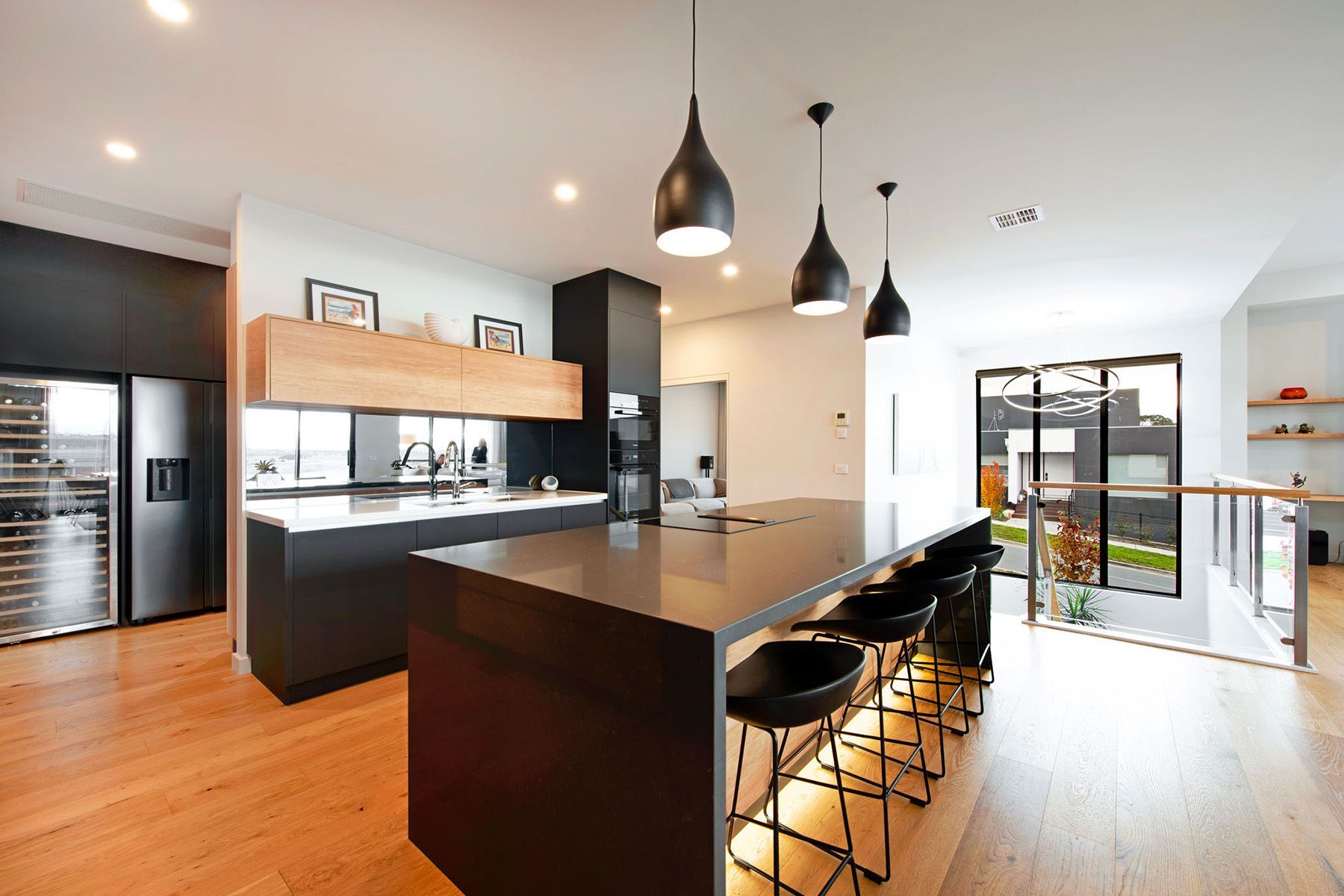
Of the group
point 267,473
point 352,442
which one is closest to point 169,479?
point 267,473

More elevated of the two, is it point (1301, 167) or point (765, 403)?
point (1301, 167)

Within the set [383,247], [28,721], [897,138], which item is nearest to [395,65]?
[383,247]

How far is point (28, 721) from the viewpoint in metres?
2.38

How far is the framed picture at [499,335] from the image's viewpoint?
13.1 ft

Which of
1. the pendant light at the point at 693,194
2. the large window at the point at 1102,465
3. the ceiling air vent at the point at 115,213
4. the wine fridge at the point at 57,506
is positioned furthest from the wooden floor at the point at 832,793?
the large window at the point at 1102,465

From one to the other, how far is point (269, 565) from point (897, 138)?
348cm

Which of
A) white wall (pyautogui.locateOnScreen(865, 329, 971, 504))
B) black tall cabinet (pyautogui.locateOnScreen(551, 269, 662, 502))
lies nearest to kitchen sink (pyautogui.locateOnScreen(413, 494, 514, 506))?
black tall cabinet (pyautogui.locateOnScreen(551, 269, 662, 502))

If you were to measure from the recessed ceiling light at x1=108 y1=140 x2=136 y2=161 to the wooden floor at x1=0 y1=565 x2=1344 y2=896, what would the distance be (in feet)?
8.18

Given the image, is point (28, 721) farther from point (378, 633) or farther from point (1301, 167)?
point (1301, 167)

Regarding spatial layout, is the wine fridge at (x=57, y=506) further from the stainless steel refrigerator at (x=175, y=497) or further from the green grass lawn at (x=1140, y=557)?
the green grass lawn at (x=1140, y=557)

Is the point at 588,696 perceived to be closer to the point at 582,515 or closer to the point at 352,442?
the point at 582,515

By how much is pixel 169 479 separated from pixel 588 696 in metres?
4.24

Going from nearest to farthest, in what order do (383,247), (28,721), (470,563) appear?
(470,563) → (28,721) → (383,247)

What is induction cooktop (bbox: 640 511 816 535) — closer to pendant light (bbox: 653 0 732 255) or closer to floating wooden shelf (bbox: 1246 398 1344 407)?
pendant light (bbox: 653 0 732 255)
